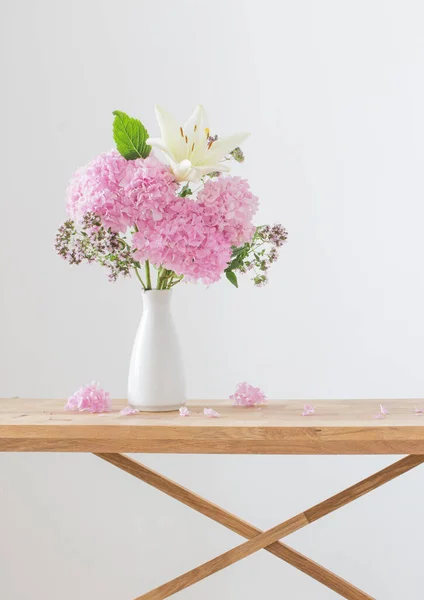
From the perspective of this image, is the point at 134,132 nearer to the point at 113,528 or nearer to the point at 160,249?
the point at 160,249

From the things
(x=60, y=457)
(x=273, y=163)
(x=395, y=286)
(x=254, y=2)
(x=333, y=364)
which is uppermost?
(x=254, y=2)

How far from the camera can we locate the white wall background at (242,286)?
3012 mm

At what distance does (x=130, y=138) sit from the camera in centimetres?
176

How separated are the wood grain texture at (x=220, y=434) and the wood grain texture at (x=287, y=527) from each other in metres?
0.26

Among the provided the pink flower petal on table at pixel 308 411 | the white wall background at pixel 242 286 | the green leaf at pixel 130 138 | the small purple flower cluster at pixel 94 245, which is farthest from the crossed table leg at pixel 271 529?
the white wall background at pixel 242 286

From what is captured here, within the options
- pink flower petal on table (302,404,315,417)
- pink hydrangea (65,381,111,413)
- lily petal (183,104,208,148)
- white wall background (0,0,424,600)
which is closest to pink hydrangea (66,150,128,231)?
lily petal (183,104,208,148)

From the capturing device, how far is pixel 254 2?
3.07 meters

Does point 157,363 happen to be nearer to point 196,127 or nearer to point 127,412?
point 127,412

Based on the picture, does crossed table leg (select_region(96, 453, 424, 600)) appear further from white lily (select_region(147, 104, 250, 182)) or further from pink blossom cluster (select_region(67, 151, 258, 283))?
white lily (select_region(147, 104, 250, 182))

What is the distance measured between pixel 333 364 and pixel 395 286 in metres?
0.34

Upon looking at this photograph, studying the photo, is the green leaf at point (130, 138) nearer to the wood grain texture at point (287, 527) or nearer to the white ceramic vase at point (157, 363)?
the white ceramic vase at point (157, 363)

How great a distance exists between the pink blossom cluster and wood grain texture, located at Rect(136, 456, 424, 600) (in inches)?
22.4

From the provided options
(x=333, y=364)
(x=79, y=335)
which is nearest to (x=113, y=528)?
(x=79, y=335)

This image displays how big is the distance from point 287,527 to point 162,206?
73cm
